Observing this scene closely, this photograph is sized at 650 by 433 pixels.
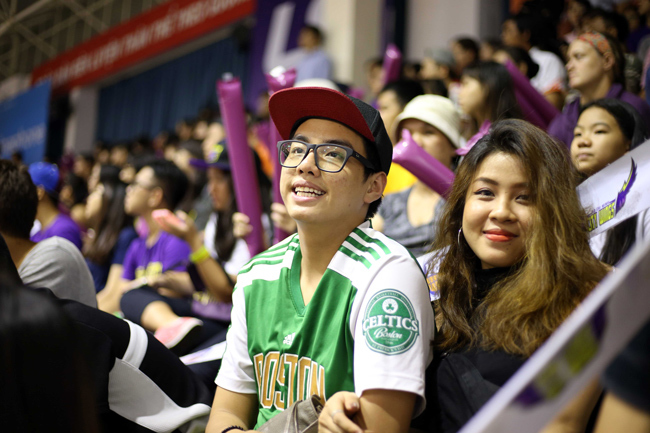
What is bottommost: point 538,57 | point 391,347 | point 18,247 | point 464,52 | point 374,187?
point 391,347

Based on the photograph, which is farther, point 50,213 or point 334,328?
point 50,213

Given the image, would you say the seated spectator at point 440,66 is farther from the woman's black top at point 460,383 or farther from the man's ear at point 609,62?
the woman's black top at point 460,383

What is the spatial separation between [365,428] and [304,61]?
5.04 m

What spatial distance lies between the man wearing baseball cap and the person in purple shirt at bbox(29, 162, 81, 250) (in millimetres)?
1926

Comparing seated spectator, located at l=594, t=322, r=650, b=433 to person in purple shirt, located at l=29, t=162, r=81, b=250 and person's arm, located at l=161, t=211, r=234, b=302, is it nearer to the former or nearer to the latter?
person's arm, located at l=161, t=211, r=234, b=302

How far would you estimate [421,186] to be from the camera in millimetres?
2623

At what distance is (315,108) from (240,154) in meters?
1.11

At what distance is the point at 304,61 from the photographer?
19.5 feet

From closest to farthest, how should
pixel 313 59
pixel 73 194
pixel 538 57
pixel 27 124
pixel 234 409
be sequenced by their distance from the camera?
pixel 234 409 → pixel 538 57 → pixel 73 194 → pixel 313 59 → pixel 27 124

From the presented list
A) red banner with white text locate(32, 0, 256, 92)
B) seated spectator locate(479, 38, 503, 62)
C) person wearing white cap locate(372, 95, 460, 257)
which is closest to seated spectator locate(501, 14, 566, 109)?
seated spectator locate(479, 38, 503, 62)

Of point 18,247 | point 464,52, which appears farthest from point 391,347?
point 464,52

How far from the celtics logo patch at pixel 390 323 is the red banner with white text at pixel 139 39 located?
6.99 m

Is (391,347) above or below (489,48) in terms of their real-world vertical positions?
below

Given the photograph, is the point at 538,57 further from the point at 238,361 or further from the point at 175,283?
the point at 238,361
